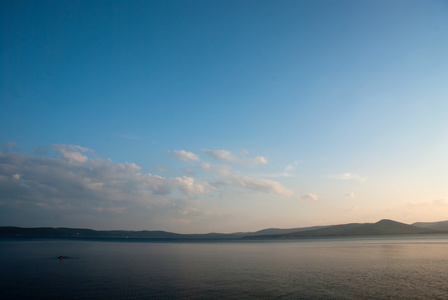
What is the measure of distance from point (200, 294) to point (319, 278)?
14982 millimetres

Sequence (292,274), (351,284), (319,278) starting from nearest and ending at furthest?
(351,284), (319,278), (292,274)

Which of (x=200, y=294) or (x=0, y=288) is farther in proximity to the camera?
(x=0, y=288)

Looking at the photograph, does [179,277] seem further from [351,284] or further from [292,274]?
[351,284]

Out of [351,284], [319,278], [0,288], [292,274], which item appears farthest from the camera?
[292,274]

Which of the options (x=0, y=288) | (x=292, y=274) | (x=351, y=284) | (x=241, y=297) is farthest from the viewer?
(x=292, y=274)

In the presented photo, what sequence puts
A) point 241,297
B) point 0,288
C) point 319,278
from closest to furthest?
point 241,297 < point 0,288 < point 319,278

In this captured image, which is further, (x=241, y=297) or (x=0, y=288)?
(x=0, y=288)

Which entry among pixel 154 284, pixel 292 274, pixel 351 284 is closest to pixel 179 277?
pixel 154 284

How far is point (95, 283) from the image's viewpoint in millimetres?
27844

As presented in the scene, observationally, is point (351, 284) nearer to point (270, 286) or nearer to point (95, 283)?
point (270, 286)

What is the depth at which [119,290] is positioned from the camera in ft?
81.3

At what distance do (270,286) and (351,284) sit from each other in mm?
8374

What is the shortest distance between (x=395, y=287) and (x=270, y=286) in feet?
38.9

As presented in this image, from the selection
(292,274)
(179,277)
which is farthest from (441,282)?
(179,277)
